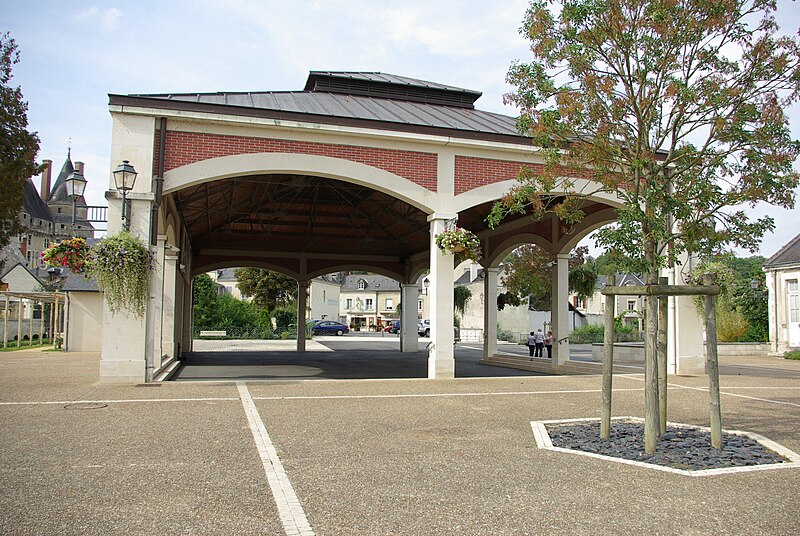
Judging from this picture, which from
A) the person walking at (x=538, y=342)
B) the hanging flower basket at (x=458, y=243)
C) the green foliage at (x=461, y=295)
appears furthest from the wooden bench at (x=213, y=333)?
the hanging flower basket at (x=458, y=243)

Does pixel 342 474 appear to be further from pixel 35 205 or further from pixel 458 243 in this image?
pixel 35 205

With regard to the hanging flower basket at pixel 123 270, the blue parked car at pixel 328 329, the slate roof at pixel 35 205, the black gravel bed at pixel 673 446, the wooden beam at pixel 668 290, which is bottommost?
the blue parked car at pixel 328 329

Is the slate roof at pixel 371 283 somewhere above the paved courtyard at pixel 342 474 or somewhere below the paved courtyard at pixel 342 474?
above

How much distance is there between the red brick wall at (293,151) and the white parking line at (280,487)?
577 centimetres

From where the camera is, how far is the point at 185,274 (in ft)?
70.8

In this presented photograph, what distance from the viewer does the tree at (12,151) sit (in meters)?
19.9

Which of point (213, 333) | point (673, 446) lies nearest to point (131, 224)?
point (673, 446)

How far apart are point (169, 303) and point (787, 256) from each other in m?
24.6

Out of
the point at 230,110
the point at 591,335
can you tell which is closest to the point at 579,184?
the point at 230,110

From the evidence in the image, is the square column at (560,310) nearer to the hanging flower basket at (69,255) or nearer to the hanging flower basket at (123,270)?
the hanging flower basket at (123,270)

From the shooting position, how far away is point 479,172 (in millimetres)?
12812

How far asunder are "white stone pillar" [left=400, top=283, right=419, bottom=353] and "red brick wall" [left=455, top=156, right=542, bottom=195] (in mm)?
13467

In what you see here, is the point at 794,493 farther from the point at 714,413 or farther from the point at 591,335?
the point at 591,335

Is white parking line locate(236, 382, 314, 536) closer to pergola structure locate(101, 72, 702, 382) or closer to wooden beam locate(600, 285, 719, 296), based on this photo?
wooden beam locate(600, 285, 719, 296)
